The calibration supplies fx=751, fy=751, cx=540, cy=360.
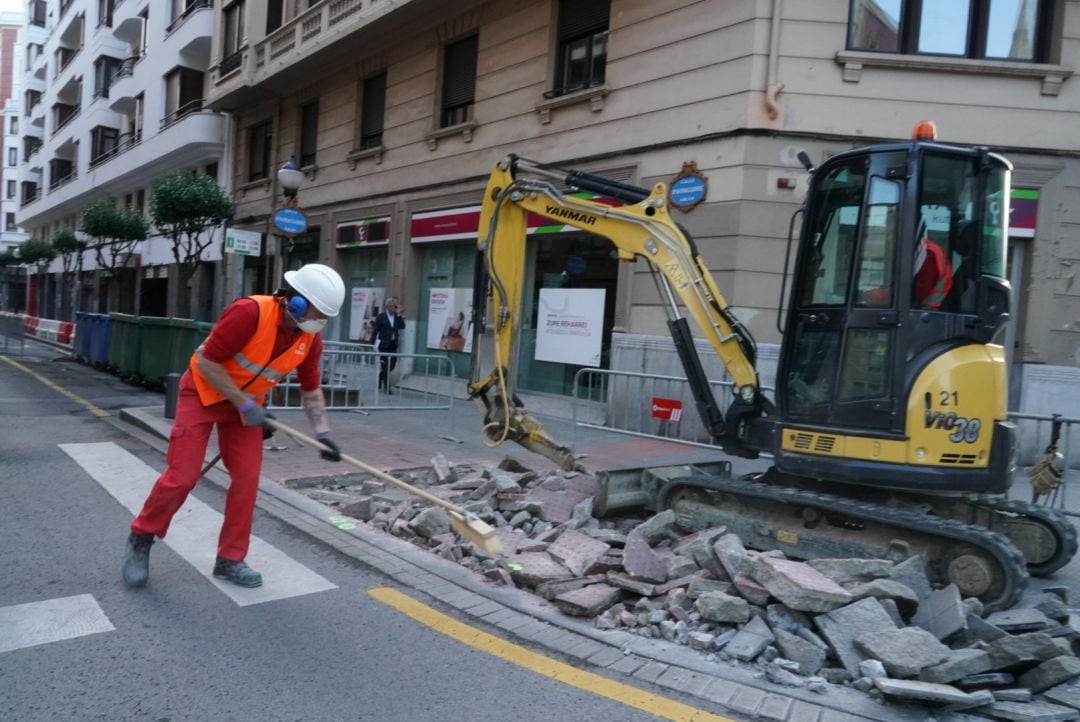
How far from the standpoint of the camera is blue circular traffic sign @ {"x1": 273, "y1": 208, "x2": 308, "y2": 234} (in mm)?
10781

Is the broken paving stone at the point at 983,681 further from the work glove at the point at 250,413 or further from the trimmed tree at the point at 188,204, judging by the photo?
the trimmed tree at the point at 188,204

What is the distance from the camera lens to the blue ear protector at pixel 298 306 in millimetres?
4059

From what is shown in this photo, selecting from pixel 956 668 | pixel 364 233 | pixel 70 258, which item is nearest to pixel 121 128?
pixel 70 258

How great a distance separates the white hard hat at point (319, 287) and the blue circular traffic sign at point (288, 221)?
23.6 ft

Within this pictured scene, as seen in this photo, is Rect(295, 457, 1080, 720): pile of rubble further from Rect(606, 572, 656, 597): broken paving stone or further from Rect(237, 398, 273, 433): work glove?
Rect(237, 398, 273, 433): work glove

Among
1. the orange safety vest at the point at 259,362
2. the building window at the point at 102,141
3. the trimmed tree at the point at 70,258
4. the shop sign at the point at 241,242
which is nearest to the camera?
the orange safety vest at the point at 259,362

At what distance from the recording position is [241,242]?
40.5ft

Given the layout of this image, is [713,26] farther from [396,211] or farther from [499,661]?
[499,661]

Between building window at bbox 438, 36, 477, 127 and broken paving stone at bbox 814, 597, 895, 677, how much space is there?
40.5 ft

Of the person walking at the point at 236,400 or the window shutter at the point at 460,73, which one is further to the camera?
the window shutter at the point at 460,73

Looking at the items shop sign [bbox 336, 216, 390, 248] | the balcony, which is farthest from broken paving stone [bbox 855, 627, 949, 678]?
shop sign [bbox 336, 216, 390, 248]

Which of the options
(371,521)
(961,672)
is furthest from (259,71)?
(961,672)

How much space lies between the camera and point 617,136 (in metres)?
11.2

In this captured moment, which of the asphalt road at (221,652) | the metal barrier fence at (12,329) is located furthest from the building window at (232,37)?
the asphalt road at (221,652)
